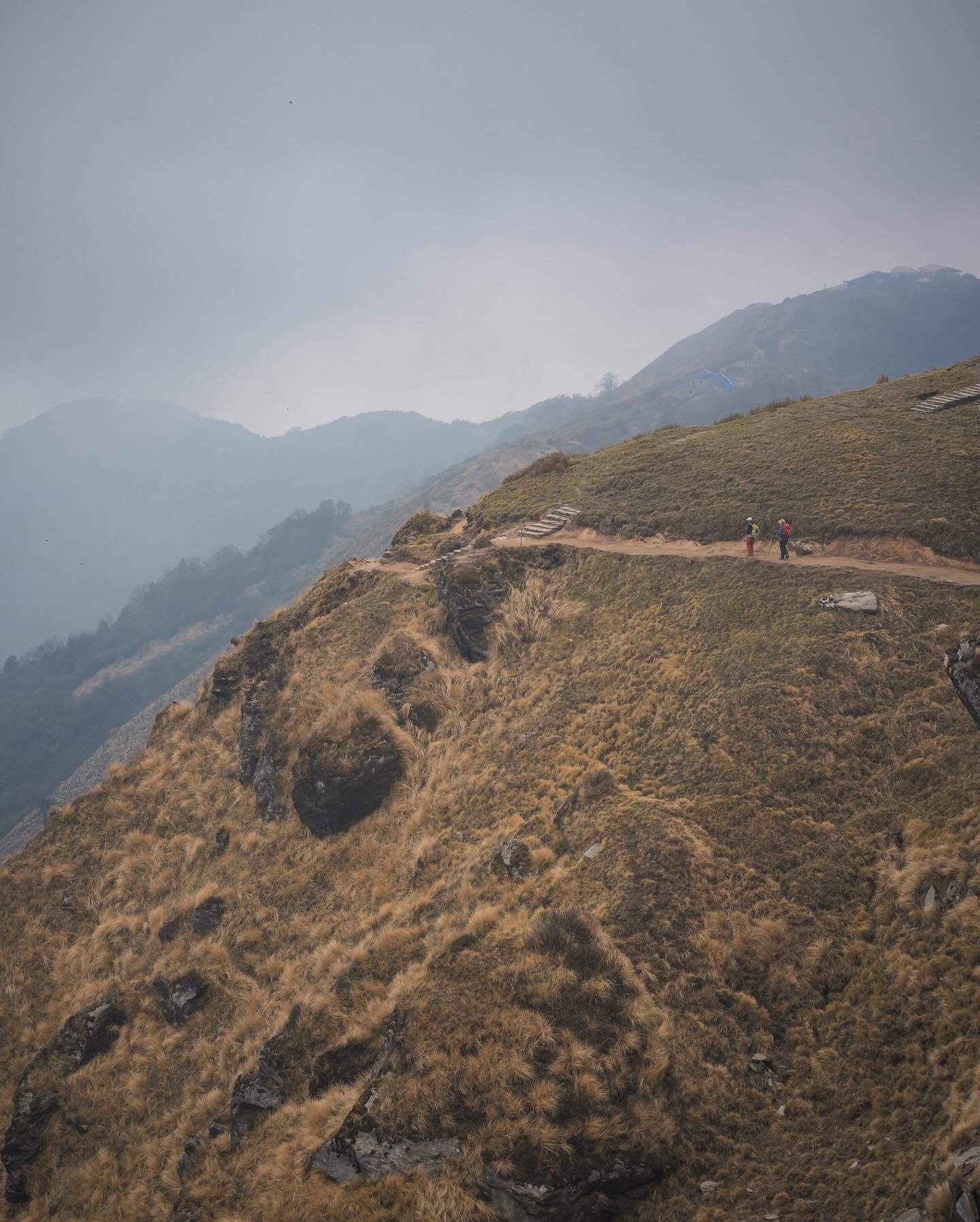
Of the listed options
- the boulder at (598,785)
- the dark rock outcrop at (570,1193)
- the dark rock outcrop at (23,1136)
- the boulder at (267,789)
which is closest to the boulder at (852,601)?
the boulder at (598,785)

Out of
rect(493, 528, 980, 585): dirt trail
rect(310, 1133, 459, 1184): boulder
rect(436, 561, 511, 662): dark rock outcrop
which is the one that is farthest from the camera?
rect(436, 561, 511, 662): dark rock outcrop

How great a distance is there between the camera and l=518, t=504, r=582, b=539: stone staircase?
3500cm

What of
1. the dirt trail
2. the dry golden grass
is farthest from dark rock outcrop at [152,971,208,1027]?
the dirt trail

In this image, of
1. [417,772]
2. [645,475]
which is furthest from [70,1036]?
[645,475]

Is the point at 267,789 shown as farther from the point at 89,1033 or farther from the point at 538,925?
the point at 538,925

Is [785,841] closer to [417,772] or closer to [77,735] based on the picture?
[417,772]

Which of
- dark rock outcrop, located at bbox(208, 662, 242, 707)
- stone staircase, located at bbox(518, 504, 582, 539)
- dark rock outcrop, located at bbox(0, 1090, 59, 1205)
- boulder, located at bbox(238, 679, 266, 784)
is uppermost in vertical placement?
stone staircase, located at bbox(518, 504, 582, 539)

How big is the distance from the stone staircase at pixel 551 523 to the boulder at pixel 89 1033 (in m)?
28.5

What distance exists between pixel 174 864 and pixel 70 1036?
694cm

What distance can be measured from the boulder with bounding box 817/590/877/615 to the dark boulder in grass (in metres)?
17.8

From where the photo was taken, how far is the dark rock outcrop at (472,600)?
2878cm

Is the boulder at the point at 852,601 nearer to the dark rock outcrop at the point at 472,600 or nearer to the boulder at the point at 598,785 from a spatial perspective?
the boulder at the point at 598,785

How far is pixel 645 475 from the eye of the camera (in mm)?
36969

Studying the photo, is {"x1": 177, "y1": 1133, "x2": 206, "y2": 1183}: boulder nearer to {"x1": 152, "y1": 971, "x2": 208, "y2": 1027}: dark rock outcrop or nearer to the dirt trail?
{"x1": 152, "y1": 971, "x2": 208, "y2": 1027}: dark rock outcrop
